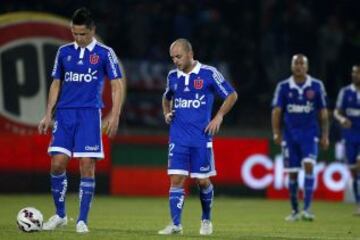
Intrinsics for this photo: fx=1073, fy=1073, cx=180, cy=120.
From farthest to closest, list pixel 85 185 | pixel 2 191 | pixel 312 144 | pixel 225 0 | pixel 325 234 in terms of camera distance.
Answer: pixel 225 0
pixel 2 191
pixel 312 144
pixel 325 234
pixel 85 185

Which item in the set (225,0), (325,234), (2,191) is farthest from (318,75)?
(325,234)

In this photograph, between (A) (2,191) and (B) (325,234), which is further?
(A) (2,191)

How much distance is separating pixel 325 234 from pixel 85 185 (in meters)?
3.03

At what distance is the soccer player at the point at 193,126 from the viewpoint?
38.7ft

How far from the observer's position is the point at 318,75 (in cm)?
2208

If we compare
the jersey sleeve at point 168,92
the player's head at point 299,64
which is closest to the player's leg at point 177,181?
the jersey sleeve at point 168,92

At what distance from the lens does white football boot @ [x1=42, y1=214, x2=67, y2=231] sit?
11.6 metres

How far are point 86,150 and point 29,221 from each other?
1.01m

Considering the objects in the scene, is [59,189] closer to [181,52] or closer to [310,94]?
[181,52]

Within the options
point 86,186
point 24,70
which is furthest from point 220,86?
point 24,70

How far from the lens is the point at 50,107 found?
456 inches

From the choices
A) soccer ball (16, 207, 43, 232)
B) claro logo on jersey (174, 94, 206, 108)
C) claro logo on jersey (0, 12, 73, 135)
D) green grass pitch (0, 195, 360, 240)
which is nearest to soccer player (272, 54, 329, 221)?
green grass pitch (0, 195, 360, 240)

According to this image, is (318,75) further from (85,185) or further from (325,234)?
(85,185)

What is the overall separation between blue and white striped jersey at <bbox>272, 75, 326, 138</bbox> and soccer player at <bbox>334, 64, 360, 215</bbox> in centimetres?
178
